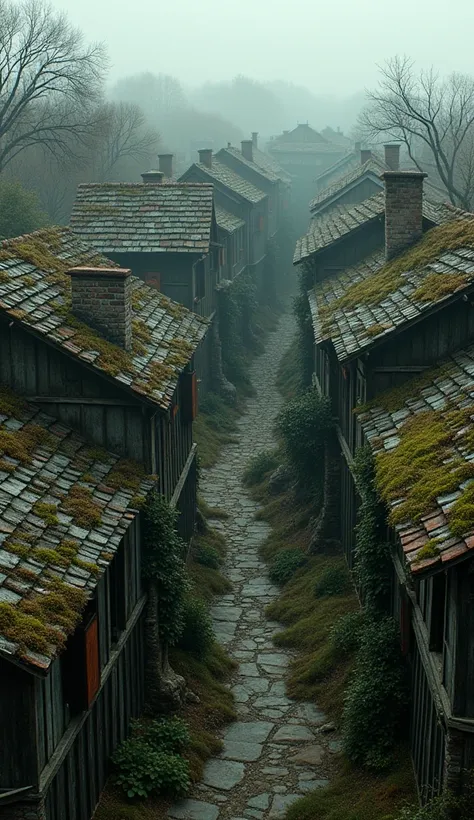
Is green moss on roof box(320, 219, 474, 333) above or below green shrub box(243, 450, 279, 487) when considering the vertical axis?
above

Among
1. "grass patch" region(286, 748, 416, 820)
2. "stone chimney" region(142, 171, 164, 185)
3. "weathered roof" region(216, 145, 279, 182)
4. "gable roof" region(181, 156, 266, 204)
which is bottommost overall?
"grass patch" region(286, 748, 416, 820)

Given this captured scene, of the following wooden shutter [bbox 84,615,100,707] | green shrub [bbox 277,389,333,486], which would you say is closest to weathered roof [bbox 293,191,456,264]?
green shrub [bbox 277,389,333,486]

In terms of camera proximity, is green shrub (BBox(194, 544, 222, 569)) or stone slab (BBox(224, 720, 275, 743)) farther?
green shrub (BBox(194, 544, 222, 569))

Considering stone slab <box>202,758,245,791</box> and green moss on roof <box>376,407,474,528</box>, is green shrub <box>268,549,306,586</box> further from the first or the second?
green moss on roof <box>376,407,474,528</box>

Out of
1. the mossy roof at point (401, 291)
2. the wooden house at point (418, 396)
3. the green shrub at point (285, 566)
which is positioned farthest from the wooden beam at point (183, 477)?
the mossy roof at point (401, 291)

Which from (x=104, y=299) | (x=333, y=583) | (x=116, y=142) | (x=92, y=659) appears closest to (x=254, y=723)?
(x=333, y=583)

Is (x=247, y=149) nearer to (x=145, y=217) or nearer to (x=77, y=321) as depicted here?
(x=145, y=217)

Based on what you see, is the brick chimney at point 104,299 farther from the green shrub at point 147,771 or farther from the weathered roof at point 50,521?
the green shrub at point 147,771
